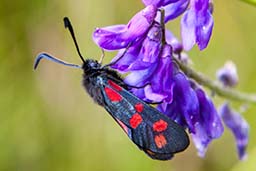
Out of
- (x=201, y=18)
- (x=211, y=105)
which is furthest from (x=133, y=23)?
(x=211, y=105)

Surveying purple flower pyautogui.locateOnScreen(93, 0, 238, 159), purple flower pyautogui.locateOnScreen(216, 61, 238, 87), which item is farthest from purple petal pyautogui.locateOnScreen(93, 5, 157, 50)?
purple flower pyautogui.locateOnScreen(216, 61, 238, 87)

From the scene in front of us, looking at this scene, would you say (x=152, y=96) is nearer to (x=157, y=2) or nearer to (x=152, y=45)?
(x=152, y=45)

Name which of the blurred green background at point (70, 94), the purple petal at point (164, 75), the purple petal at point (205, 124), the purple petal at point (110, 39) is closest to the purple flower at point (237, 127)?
the purple petal at point (205, 124)

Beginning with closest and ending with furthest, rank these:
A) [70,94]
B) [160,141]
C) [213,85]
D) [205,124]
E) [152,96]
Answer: [160,141]
[152,96]
[205,124]
[213,85]
[70,94]

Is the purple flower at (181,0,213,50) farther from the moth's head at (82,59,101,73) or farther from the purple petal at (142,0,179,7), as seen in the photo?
the moth's head at (82,59,101,73)

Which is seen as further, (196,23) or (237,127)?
(237,127)

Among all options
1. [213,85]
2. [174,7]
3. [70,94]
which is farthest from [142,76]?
[70,94]

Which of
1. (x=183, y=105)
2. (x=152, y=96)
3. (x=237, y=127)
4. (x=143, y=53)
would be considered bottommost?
(x=237, y=127)
